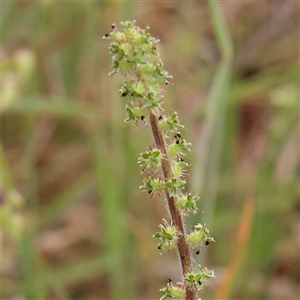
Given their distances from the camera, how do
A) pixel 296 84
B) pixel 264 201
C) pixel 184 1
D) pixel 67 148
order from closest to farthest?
pixel 264 201 < pixel 296 84 < pixel 67 148 < pixel 184 1

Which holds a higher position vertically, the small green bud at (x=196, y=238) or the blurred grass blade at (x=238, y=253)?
the blurred grass blade at (x=238, y=253)

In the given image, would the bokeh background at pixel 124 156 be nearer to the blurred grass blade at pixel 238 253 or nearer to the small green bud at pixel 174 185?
the blurred grass blade at pixel 238 253

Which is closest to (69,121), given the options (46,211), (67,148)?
(67,148)

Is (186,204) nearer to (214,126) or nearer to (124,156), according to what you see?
(214,126)

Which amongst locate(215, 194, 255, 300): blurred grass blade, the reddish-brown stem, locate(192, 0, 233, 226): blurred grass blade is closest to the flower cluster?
the reddish-brown stem

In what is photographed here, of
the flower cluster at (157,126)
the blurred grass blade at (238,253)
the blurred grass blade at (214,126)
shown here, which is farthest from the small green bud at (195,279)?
the blurred grass blade at (214,126)

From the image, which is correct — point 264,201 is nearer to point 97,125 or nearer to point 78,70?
point 97,125

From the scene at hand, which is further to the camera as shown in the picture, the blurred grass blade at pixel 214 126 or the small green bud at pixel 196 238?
the blurred grass blade at pixel 214 126
